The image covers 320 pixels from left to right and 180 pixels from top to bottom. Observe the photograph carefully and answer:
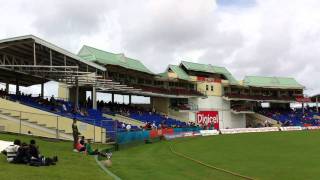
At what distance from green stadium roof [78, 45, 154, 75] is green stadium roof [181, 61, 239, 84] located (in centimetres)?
1676

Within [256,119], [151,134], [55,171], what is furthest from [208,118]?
[55,171]

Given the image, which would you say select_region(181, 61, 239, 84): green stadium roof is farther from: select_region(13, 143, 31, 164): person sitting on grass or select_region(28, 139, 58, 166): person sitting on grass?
select_region(13, 143, 31, 164): person sitting on grass

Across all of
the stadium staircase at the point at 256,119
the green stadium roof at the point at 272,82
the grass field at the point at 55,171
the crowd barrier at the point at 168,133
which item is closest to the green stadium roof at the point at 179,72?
the green stadium roof at the point at 272,82

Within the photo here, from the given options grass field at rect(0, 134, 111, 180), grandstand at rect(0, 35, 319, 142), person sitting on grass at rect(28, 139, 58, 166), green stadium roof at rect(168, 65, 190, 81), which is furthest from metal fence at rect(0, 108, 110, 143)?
green stadium roof at rect(168, 65, 190, 81)

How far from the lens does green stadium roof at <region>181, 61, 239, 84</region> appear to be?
81000mm

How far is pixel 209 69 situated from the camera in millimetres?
84438

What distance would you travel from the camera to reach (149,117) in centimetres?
5916

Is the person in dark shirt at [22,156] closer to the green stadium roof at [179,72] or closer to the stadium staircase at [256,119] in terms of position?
the green stadium roof at [179,72]

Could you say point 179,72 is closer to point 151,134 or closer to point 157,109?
point 157,109

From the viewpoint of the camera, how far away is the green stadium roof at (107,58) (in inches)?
2181

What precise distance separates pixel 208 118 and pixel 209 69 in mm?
10302

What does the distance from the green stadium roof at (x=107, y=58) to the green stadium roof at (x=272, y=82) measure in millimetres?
31591

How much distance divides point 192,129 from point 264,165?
3659cm

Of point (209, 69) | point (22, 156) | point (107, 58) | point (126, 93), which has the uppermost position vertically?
point (209, 69)
